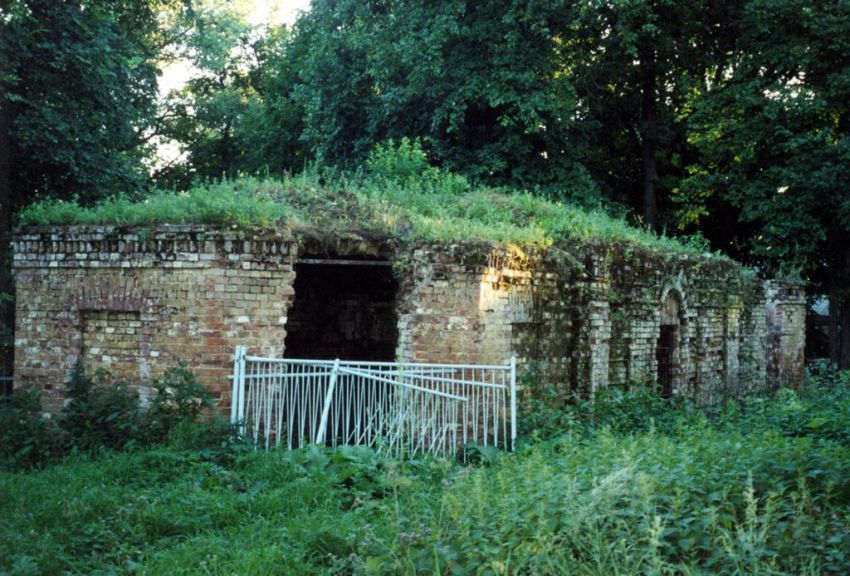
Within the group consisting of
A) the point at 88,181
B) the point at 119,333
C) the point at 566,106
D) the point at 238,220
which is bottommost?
the point at 119,333

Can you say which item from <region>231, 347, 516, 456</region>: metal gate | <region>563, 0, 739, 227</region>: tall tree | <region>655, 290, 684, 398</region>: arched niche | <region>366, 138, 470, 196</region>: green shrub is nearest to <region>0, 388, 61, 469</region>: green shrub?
<region>231, 347, 516, 456</region>: metal gate

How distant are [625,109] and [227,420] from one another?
20726mm

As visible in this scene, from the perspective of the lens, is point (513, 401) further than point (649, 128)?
No

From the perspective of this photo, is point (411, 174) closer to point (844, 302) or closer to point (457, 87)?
point (457, 87)

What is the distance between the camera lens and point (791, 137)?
22.4 meters

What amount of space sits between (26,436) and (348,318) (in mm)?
6441

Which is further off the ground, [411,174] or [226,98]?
[226,98]

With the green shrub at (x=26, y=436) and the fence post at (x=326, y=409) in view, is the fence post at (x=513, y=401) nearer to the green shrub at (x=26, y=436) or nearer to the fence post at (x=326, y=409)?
the fence post at (x=326, y=409)

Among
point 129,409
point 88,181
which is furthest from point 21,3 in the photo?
point 129,409

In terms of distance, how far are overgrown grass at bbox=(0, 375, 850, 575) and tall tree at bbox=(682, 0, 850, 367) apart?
15.4m

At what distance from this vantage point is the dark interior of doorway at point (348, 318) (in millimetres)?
14766

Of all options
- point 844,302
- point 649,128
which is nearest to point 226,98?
point 649,128

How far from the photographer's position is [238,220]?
10328 millimetres

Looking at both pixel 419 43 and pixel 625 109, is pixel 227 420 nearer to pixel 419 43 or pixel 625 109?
pixel 419 43
